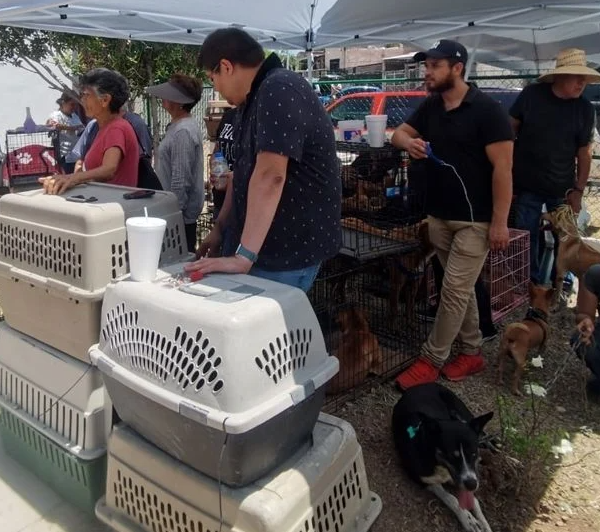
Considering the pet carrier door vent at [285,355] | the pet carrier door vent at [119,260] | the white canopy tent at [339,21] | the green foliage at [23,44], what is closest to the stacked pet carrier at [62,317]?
the pet carrier door vent at [119,260]

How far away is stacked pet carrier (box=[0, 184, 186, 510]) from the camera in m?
2.04

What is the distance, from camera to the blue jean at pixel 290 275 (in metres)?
2.09

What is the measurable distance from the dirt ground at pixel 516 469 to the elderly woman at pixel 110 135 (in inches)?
63.9

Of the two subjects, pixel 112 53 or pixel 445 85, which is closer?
pixel 445 85

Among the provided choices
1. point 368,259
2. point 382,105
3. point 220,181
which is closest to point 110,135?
point 220,181

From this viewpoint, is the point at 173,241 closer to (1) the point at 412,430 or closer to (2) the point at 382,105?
(1) the point at 412,430

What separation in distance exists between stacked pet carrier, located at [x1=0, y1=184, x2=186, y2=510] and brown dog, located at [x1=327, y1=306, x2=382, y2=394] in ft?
3.74

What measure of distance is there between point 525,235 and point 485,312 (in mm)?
700

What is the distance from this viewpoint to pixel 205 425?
1.52 meters

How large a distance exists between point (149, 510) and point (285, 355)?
2.29 feet

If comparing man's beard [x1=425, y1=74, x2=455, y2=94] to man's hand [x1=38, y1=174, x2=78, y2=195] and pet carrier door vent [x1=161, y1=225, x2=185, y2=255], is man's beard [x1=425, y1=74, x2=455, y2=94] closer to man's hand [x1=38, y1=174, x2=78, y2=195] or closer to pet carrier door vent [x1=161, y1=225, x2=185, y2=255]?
pet carrier door vent [x1=161, y1=225, x2=185, y2=255]

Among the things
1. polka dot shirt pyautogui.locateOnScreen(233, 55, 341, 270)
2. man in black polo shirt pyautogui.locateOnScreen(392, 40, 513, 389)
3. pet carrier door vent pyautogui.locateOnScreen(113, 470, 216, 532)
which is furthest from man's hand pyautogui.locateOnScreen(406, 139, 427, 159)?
pet carrier door vent pyautogui.locateOnScreen(113, 470, 216, 532)

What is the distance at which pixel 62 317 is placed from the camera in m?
2.15

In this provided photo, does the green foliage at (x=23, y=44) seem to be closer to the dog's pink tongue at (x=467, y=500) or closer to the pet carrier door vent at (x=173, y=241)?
the pet carrier door vent at (x=173, y=241)
